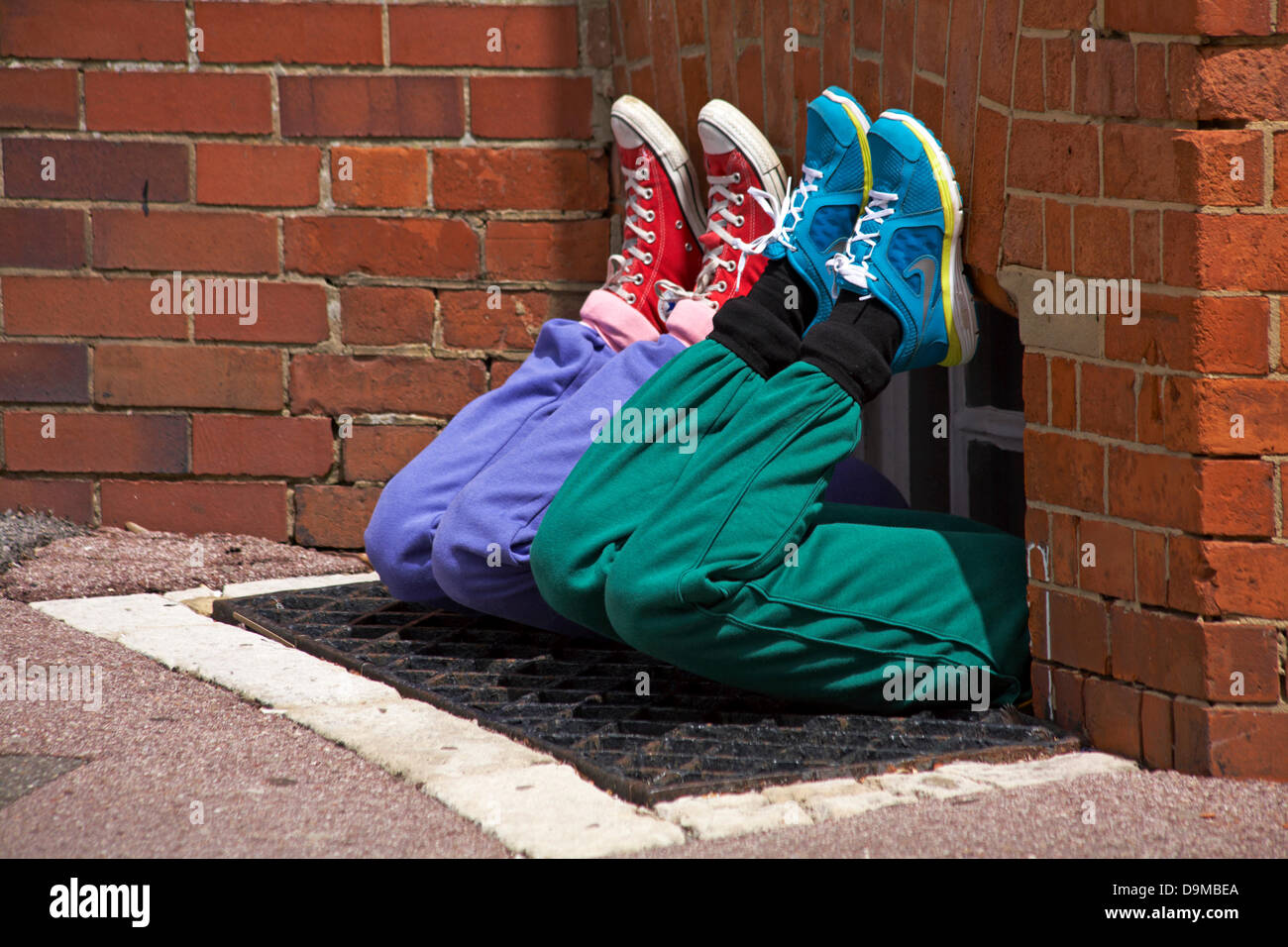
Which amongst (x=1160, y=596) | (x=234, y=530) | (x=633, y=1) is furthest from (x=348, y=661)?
(x=633, y=1)

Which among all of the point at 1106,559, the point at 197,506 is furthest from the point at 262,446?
the point at 1106,559

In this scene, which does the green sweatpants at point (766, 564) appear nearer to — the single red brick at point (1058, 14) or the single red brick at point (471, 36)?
the single red brick at point (1058, 14)

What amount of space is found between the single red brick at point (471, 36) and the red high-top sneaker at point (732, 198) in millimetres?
547

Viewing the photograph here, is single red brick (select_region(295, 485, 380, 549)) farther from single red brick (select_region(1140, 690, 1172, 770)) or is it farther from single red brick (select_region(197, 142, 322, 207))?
single red brick (select_region(1140, 690, 1172, 770))

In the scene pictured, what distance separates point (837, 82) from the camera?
242 cm

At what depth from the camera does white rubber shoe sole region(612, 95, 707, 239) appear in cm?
276

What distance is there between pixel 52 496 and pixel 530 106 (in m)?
1.39

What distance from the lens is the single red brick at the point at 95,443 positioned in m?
2.96

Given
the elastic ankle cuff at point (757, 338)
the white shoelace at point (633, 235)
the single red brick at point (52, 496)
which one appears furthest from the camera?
the single red brick at point (52, 496)

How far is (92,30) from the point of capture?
9.46ft

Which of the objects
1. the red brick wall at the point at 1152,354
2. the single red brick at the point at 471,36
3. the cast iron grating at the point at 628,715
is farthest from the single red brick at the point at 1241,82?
the single red brick at the point at 471,36

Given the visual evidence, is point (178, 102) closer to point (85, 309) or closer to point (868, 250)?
point (85, 309)

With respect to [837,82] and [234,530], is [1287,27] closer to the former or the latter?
[837,82]

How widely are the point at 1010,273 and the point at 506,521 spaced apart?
0.88 m
